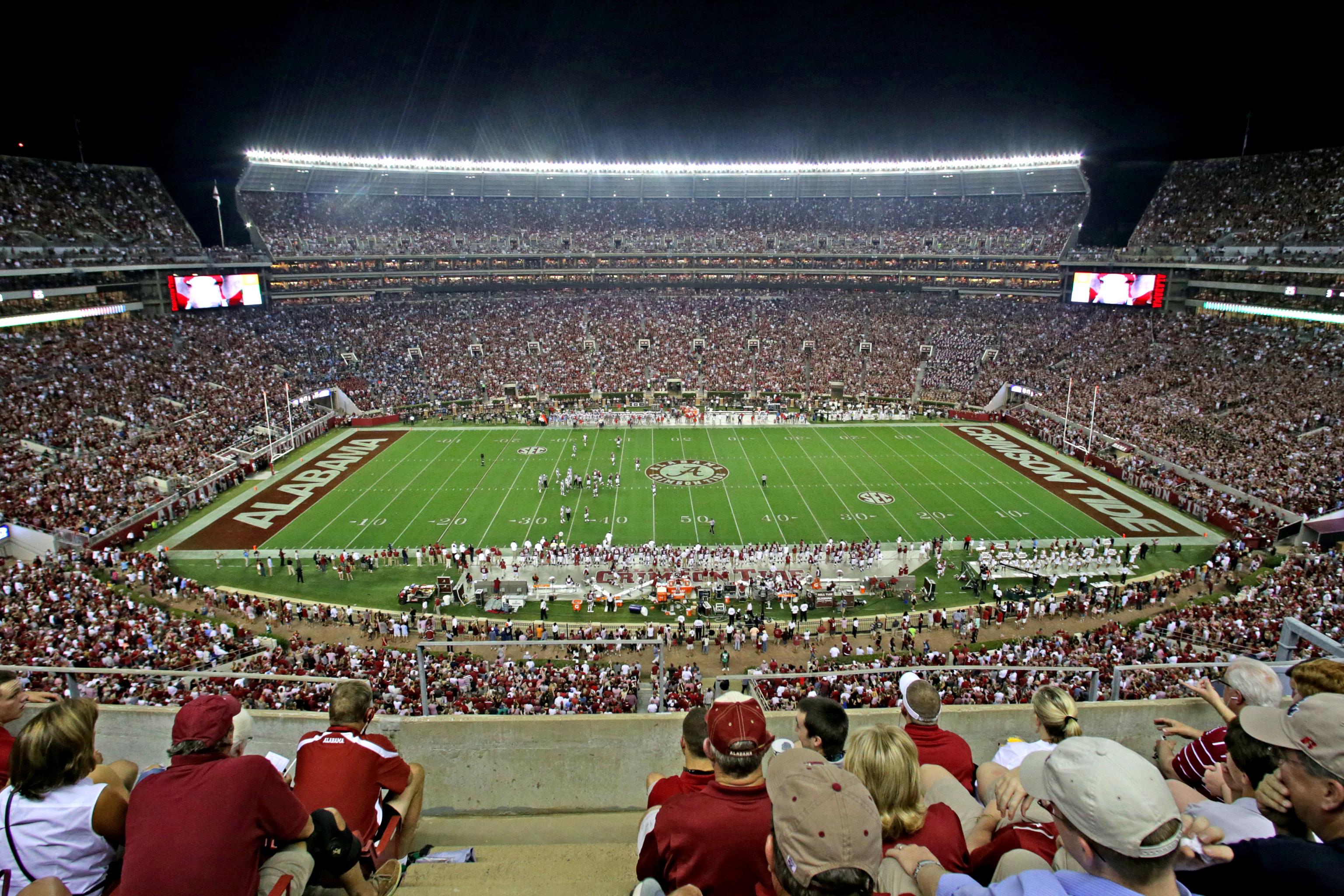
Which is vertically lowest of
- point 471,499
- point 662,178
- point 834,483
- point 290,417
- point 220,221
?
point 471,499

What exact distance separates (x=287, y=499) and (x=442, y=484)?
6.45 metres

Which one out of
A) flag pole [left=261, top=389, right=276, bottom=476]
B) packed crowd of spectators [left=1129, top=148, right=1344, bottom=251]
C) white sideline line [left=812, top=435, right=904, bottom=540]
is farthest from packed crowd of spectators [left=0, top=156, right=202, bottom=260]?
packed crowd of spectators [left=1129, top=148, right=1344, bottom=251]

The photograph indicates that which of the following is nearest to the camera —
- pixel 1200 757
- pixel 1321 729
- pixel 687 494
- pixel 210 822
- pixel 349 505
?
pixel 1321 729

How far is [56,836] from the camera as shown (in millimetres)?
3232

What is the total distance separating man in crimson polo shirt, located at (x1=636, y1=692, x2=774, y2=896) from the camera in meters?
3.01

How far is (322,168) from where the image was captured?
2761 inches

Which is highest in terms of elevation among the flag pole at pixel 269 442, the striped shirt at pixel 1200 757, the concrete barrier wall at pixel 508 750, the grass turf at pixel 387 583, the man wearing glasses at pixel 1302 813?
the man wearing glasses at pixel 1302 813

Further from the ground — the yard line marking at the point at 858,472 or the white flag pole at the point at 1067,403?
the white flag pole at the point at 1067,403

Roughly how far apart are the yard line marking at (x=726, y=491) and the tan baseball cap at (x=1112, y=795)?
25693 mm

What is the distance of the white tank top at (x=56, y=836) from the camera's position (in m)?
3.21

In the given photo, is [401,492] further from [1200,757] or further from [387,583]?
[1200,757]

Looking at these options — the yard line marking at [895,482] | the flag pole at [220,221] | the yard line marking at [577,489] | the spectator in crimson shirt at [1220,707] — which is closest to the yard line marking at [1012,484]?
the yard line marking at [895,482]

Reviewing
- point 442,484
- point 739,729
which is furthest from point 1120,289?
point 739,729

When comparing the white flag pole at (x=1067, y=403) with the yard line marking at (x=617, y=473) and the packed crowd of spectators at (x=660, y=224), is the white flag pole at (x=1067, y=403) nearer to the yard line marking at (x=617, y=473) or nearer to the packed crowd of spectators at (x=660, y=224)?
the yard line marking at (x=617, y=473)
